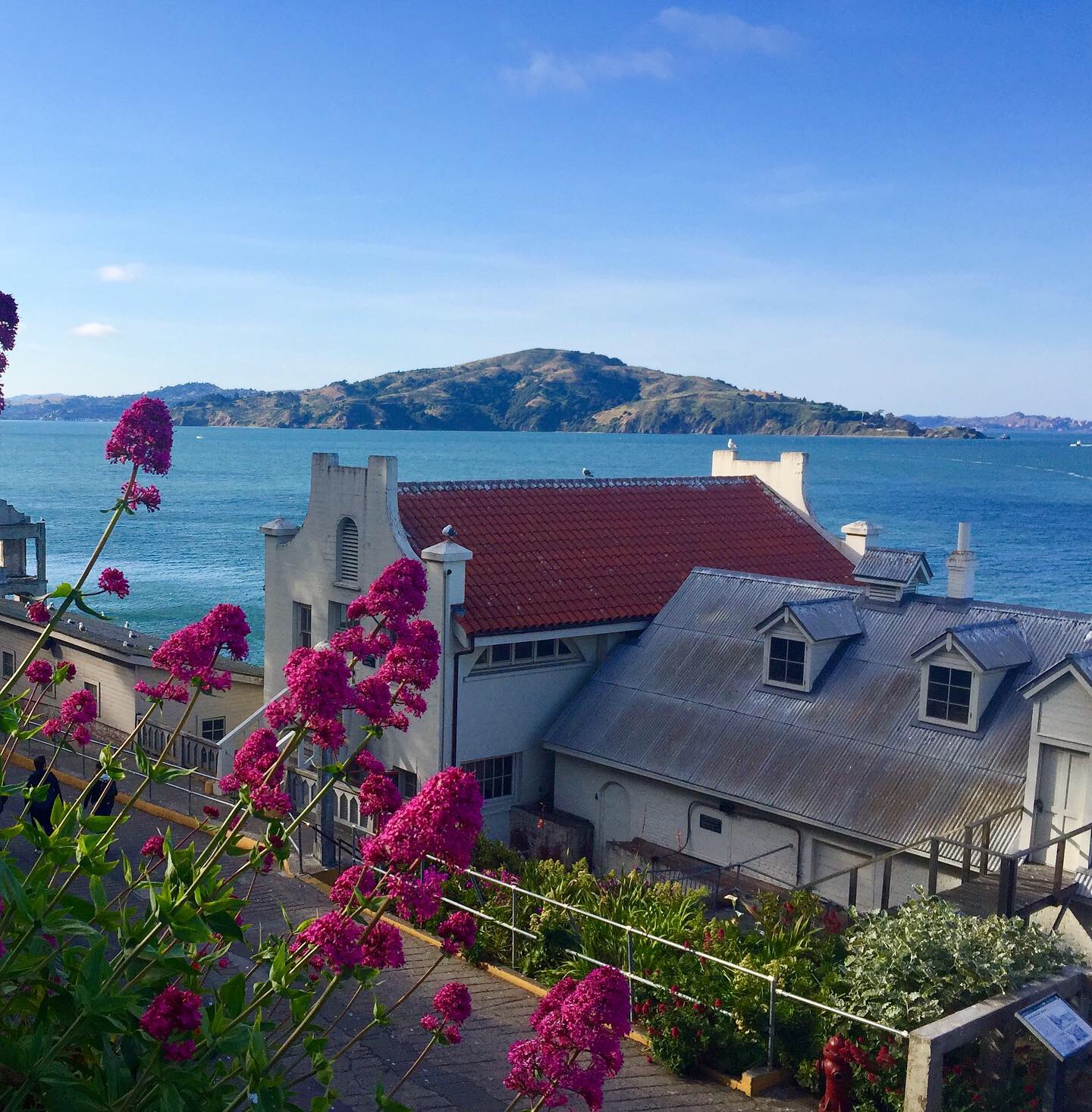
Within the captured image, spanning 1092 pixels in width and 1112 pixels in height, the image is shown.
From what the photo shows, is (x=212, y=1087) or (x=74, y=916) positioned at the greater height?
(x=74, y=916)

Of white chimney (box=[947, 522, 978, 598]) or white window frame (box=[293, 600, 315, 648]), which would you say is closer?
white chimney (box=[947, 522, 978, 598])

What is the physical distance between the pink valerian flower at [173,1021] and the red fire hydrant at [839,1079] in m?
8.31

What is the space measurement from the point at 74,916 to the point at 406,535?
59.2 feet

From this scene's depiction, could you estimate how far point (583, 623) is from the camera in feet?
83.8

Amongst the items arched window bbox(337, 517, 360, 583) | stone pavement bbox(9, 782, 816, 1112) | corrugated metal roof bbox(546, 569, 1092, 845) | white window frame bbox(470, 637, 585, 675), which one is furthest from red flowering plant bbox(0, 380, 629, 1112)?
arched window bbox(337, 517, 360, 583)

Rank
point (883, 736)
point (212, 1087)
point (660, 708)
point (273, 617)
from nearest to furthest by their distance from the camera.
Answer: point (212, 1087) → point (883, 736) → point (660, 708) → point (273, 617)

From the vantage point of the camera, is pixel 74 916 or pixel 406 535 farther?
pixel 406 535

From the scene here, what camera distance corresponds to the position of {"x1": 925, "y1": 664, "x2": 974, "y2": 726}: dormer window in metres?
20.3

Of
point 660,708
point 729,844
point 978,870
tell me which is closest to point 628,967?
point 978,870

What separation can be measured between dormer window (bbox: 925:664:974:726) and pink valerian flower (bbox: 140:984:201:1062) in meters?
16.6

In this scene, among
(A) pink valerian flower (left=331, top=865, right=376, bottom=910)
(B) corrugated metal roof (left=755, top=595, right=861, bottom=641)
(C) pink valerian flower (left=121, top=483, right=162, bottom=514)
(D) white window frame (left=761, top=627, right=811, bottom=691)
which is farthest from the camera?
(D) white window frame (left=761, top=627, right=811, bottom=691)

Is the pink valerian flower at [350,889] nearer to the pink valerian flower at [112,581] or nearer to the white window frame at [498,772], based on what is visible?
the pink valerian flower at [112,581]

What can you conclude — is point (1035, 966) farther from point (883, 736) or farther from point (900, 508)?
point (900, 508)

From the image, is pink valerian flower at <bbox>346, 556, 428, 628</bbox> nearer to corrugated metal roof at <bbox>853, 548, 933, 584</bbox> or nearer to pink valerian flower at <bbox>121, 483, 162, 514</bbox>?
pink valerian flower at <bbox>121, 483, 162, 514</bbox>
